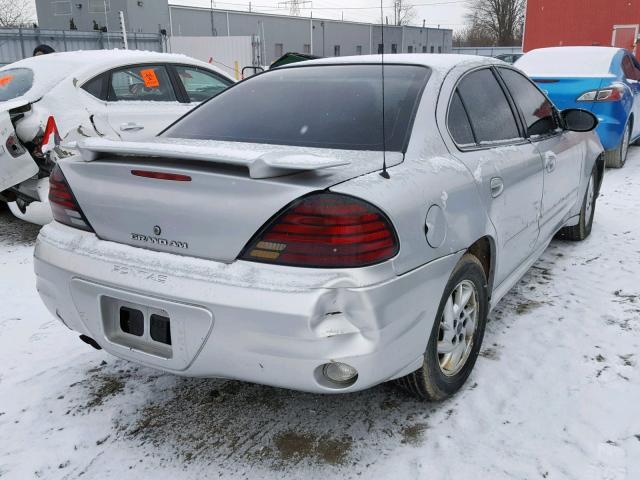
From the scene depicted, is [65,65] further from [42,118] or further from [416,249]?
[416,249]

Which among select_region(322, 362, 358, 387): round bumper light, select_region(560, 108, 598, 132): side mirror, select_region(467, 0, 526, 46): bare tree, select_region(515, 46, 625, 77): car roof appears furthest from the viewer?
select_region(467, 0, 526, 46): bare tree

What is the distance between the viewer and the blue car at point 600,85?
6.79m

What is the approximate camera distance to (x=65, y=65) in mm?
5258

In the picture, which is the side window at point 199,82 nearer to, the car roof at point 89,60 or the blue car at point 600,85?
the car roof at point 89,60

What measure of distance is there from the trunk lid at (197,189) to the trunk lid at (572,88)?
5.41 meters

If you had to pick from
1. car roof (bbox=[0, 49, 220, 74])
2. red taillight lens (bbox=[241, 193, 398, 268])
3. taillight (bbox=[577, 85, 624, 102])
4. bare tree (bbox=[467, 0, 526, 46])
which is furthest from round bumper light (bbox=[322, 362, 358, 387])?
bare tree (bbox=[467, 0, 526, 46])

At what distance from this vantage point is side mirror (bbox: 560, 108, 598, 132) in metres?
3.82

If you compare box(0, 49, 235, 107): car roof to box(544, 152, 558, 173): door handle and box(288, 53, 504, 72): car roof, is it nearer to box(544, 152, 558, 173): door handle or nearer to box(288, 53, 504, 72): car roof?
box(288, 53, 504, 72): car roof

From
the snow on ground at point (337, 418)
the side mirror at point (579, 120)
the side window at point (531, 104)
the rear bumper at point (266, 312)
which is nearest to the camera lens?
the rear bumper at point (266, 312)

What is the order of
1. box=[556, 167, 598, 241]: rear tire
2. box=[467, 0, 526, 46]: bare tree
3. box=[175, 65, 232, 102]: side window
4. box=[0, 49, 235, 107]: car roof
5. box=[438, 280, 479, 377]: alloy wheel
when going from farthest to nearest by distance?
box=[467, 0, 526, 46]: bare tree → box=[175, 65, 232, 102]: side window → box=[0, 49, 235, 107]: car roof → box=[556, 167, 598, 241]: rear tire → box=[438, 280, 479, 377]: alloy wheel

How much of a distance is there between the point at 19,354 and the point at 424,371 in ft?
7.17

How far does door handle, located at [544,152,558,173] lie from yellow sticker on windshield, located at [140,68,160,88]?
3.87 m

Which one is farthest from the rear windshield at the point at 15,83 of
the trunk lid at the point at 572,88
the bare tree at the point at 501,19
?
the bare tree at the point at 501,19

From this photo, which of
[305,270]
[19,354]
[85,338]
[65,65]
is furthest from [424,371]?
[65,65]
